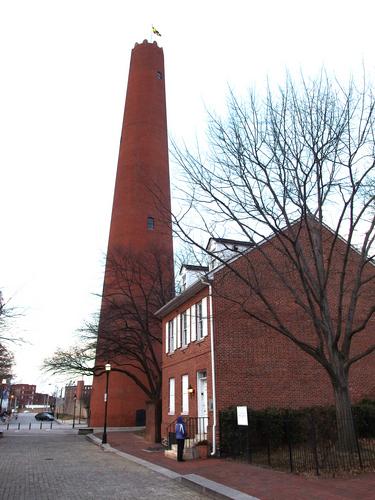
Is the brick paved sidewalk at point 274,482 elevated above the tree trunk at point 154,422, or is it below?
below

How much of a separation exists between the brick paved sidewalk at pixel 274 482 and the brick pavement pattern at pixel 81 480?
115cm

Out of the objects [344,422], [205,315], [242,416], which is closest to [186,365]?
[205,315]

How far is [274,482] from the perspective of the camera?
12.2 metres

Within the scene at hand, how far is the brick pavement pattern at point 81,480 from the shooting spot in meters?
11.3

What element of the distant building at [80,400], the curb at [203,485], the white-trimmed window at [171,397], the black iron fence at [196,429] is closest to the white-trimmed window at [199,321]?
the black iron fence at [196,429]

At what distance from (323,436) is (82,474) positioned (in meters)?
7.82

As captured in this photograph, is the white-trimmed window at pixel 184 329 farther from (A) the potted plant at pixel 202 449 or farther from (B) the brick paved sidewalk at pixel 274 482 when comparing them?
(B) the brick paved sidewalk at pixel 274 482

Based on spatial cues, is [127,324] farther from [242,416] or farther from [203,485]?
[203,485]

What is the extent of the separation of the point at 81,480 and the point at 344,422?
7.62 metres

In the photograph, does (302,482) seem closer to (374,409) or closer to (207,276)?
(374,409)

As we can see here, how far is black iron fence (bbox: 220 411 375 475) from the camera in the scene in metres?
13.8

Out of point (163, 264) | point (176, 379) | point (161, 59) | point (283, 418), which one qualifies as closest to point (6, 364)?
point (163, 264)

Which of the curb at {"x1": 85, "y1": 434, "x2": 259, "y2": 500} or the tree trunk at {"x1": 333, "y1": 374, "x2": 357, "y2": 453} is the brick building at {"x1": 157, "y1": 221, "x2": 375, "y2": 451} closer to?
the curb at {"x1": 85, "y1": 434, "x2": 259, "y2": 500}

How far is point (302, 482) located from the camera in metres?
12.1
